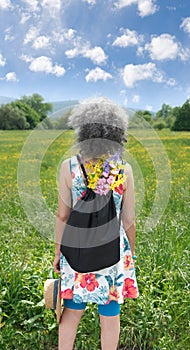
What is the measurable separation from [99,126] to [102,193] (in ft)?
1.17

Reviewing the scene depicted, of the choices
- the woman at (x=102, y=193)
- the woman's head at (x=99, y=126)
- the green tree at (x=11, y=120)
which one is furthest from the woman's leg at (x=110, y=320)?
the green tree at (x=11, y=120)

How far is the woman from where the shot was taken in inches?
84.0

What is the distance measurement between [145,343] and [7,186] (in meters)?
5.34

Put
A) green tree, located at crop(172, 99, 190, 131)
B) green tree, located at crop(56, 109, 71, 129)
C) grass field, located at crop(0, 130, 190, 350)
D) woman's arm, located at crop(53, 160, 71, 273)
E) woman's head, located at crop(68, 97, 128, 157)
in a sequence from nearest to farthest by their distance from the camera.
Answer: woman's head, located at crop(68, 97, 128, 157) → woman's arm, located at crop(53, 160, 71, 273) → green tree, located at crop(56, 109, 71, 129) → grass field, located at crop(0, 130, 190, 350) → green tree, located at crop(172, 99, 190, 131)

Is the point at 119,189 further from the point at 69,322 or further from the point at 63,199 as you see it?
the point at 69,322

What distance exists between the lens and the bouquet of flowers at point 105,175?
2.16 meters

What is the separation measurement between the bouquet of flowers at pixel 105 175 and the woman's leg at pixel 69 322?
703 mm

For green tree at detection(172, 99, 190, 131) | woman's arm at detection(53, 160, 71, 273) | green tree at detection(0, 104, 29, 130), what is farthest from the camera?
green tree at detection(172, 99, 190, 131)

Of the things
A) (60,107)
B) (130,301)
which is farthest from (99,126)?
(130,301)

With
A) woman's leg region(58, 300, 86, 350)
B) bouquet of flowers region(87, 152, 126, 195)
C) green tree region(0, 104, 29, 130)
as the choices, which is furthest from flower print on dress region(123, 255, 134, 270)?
green tree region(0, 104, 29, 130)

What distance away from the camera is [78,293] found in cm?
226

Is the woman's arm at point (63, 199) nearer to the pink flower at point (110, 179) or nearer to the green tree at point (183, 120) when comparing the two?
the pink flower at point (110, 179)

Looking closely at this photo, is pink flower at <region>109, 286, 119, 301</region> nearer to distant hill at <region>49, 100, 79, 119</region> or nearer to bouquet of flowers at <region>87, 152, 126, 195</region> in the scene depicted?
bouquet of flowers at <region>87, 152, 126, 195</region>

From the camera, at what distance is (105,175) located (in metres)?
2.15
